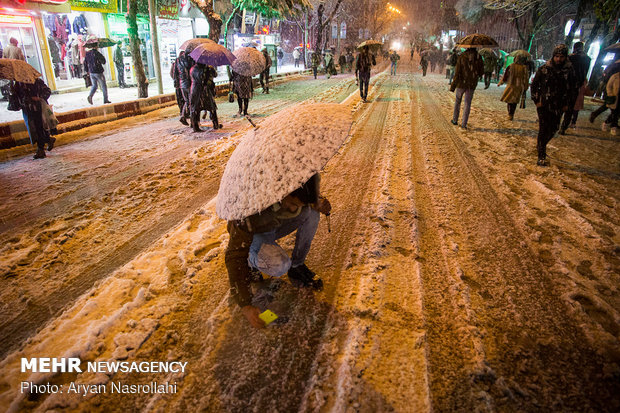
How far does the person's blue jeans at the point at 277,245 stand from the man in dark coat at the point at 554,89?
4875 mm

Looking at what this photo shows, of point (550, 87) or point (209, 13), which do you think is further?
point (209, 13)

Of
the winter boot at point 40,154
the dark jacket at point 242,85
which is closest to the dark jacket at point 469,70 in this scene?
the dark jacket at point 242,85

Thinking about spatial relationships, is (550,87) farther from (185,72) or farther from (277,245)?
(185,72)

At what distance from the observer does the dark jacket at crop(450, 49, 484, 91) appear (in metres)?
7.42

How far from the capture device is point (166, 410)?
1.77 m

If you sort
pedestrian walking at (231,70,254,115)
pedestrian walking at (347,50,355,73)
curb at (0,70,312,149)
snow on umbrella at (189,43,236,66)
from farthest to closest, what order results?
1. pedestrian walking at (347,50,355,73)
2. pedestrian walking at (231,70,254,115)
3. snow on umbrella at (189,43,236,66)
4. curb at (0,70,312,149)

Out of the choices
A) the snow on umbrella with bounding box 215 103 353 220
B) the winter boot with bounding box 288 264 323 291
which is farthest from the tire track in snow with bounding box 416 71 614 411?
the snow on umbrella with bounding box 215 103 353 220

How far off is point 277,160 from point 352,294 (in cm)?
144

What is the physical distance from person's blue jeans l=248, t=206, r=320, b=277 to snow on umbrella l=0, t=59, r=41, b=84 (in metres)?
6.12

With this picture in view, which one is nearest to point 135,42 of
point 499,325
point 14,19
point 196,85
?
point 14,19

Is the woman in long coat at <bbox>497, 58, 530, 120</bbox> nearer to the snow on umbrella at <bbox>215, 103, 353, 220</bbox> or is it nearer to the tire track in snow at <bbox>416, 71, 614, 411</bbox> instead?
the tire track in snow at <bbox>416, 71, 614, 411</bbox>

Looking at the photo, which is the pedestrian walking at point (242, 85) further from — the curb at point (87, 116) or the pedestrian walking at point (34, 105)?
the pedestrian walking at point (34, 105)

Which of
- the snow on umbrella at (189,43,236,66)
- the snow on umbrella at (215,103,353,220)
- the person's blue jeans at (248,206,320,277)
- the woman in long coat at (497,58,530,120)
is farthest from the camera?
the woman in long coat at (497,58,530,120)

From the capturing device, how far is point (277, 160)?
1674 mm
